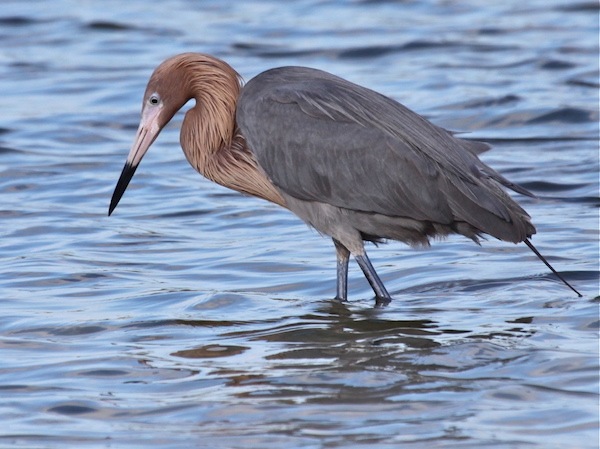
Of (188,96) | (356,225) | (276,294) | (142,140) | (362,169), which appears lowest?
(276,294)

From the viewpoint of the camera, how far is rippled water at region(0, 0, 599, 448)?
232 inches

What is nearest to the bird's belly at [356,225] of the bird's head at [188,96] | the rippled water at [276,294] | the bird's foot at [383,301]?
the bird's foot at [383,301]

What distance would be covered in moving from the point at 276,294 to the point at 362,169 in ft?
3.70

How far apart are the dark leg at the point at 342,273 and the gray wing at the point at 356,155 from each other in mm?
381

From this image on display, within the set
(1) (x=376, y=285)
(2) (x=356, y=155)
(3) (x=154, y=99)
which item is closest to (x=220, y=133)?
(3) (x=154, y=99)

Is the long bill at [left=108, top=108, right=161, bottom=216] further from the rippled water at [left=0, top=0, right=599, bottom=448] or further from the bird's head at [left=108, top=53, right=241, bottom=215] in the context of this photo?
the rippled water at [left=0, top=0, right=599, bottom=448]

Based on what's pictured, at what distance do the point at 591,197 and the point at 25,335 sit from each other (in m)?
5.51

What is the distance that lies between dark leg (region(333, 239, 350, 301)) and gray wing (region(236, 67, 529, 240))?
15.0 inches

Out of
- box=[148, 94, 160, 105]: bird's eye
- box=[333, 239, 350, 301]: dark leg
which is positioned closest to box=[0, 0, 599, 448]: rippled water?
box=[333, 239, 350, 301]: dark leg

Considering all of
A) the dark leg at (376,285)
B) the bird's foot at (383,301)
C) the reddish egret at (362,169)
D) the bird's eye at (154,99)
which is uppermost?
the bird's eye at (154,99)

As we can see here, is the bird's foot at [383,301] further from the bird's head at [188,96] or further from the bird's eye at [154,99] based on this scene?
the bird's eye at [154,99]

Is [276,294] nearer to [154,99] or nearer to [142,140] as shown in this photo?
[142,140]

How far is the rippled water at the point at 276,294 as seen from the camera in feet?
19.3

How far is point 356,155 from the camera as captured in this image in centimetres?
809
